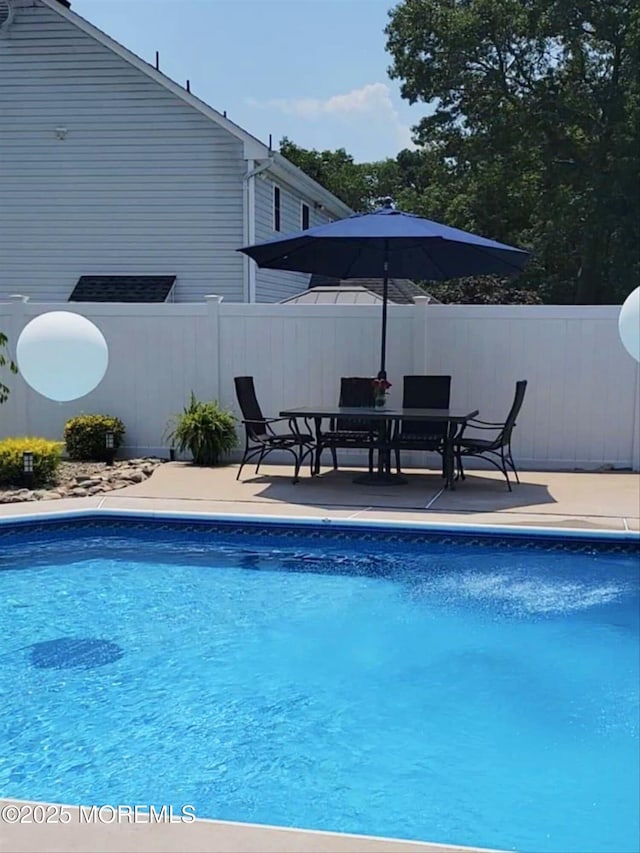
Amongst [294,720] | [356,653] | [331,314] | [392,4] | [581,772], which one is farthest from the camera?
[392,4]

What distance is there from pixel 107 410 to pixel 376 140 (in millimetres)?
22791

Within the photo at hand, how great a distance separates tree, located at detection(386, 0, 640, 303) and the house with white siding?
34.4 ft

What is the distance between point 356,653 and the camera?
5.28 m

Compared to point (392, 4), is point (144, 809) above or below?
below

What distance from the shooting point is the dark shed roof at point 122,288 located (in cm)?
1362

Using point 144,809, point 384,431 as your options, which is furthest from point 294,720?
point 384,431

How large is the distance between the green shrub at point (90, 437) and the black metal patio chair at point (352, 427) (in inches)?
100

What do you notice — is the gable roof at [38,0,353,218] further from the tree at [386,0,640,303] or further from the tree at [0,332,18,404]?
the tree at [386,0,640,303]

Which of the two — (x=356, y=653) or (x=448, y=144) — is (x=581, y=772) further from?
(x=448, y=144)

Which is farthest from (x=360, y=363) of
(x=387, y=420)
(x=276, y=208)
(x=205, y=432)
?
(x=276, y=208)

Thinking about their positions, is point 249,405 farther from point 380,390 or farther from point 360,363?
point 360,363

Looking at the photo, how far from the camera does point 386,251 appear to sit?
8930mm

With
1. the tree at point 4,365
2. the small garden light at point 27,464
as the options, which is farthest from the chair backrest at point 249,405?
the tree at point 4,365

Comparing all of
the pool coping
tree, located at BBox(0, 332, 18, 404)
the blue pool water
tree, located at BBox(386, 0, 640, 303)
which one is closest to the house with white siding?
tree, located at BBox(0, 332, 18, 404)
